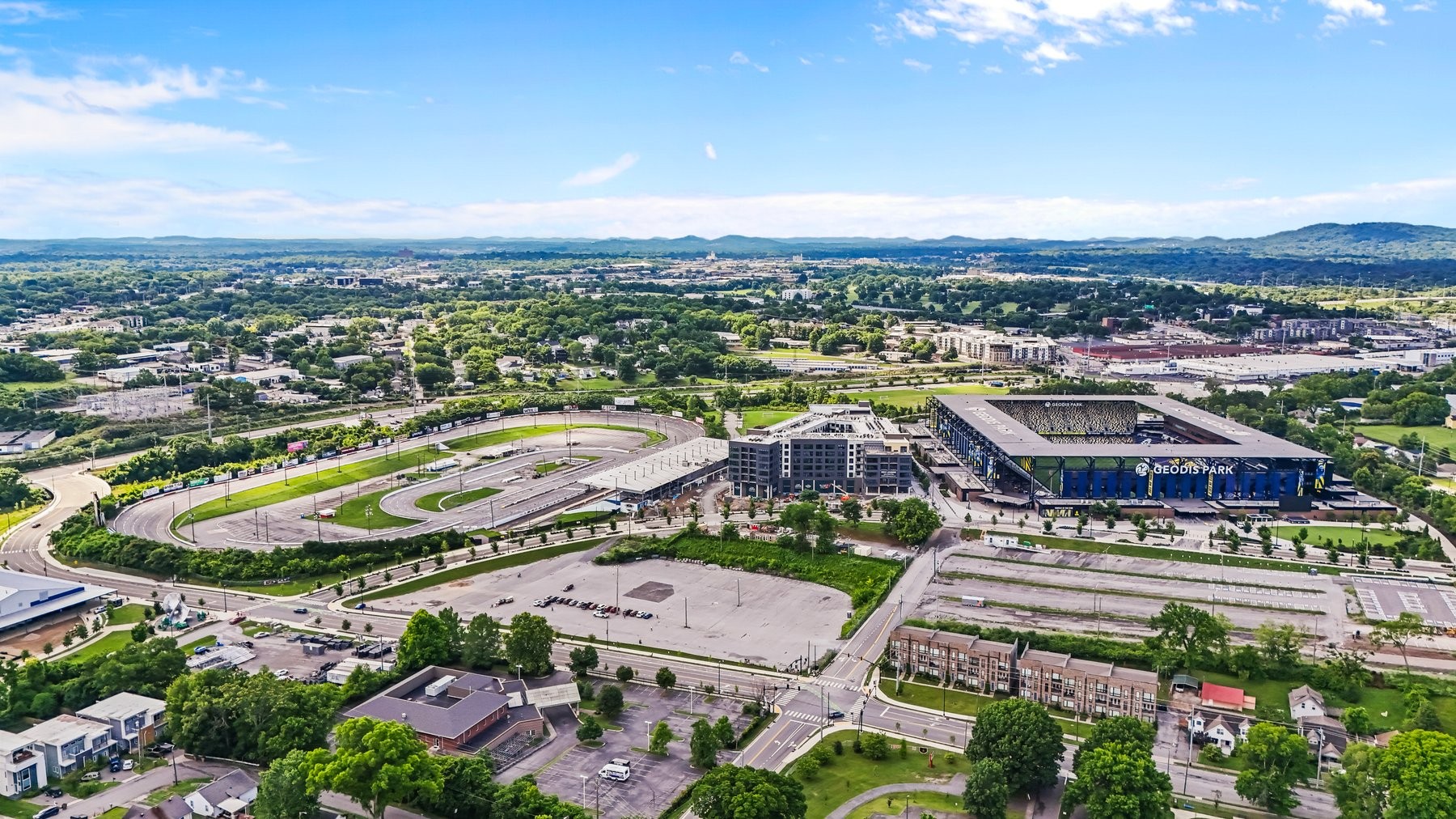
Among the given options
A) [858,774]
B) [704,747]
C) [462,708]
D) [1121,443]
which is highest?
[1121,443]

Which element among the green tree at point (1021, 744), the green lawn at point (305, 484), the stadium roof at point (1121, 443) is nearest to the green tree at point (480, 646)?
the green tree at point (1021, 744)

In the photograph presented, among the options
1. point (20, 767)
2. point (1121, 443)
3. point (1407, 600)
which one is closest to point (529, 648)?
point (20, 767)

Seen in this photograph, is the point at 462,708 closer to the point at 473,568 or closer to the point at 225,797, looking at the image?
the point at 225,797

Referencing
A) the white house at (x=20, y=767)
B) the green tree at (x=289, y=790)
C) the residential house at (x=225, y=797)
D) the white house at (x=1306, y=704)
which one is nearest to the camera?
the green tree at (x=289, y=790)

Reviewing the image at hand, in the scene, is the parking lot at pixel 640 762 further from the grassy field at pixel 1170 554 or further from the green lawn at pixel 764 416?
the green lawn at pixel 764 416

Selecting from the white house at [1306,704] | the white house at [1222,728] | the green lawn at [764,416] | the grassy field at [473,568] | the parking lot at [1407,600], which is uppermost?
the green lawn at [764,416]

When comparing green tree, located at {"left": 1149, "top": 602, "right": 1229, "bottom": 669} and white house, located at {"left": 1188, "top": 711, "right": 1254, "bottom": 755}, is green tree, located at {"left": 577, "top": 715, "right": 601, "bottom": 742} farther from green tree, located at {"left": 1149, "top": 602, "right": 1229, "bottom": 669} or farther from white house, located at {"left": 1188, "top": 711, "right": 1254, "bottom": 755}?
green tree, located at {"left": 1149, "top": 602, "right": 1229, "bottom": 669}

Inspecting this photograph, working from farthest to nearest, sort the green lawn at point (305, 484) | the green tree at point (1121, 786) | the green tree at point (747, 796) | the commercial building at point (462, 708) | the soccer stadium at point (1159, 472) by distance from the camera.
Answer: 1. the soccer stadium at point (1159, 472)
2. the green lawn at point (305, 484)
3. the commercial building at point (462, 708)
4. the green tree at point (1121, 786)
5. the green tree at point (747, 796)
